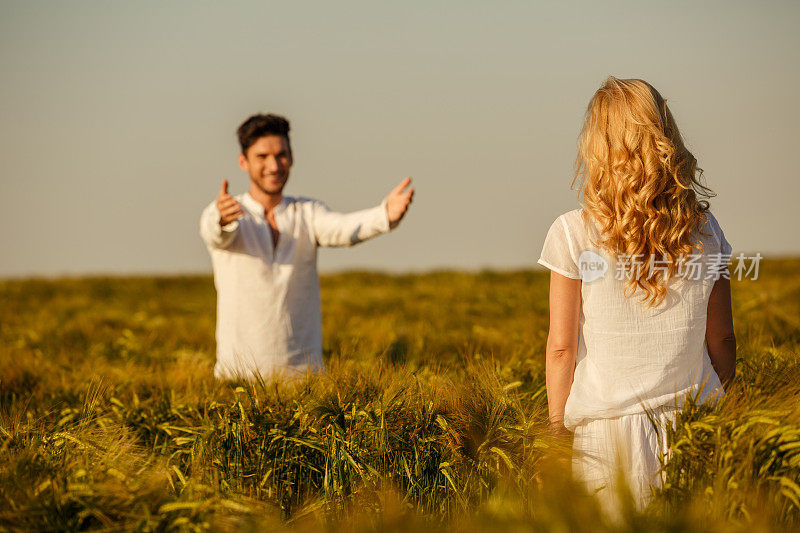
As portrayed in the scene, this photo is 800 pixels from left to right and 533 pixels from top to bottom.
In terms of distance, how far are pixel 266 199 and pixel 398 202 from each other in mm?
1002

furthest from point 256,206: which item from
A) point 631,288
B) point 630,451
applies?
point 630,451

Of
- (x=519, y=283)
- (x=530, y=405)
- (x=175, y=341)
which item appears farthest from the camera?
(x=519, y=283)

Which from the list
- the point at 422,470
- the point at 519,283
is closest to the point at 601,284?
the point at 422,470

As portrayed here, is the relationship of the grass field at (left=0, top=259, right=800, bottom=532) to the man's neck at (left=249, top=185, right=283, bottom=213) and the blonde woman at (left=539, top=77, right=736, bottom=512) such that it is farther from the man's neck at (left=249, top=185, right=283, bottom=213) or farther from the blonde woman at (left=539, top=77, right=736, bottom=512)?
the man's neck at (left=249, top=185, right=283, bottom=213)

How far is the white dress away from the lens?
2910mm

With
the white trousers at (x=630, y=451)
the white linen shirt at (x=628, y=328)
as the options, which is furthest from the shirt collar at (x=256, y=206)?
the white trousers at (x=630, y=451)

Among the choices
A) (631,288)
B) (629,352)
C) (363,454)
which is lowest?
(363,454)

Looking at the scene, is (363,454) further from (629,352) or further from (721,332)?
(721,332)

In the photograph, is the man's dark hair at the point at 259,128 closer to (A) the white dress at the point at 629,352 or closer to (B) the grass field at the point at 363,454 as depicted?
(B) the grass field at the point at 363,454

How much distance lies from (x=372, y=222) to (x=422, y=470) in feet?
6.62

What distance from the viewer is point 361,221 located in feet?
16.6

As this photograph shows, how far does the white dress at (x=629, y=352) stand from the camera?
115 inches

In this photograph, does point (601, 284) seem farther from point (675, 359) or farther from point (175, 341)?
point (175, 341)

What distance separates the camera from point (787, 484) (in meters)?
2.68
